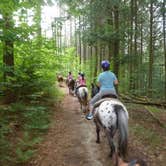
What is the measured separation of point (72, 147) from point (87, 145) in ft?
1.53

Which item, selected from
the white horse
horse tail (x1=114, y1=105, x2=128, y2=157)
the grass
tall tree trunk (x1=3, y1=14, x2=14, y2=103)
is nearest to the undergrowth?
tall tree trunk (x1=3, y1=14, x2=14, y2=103)

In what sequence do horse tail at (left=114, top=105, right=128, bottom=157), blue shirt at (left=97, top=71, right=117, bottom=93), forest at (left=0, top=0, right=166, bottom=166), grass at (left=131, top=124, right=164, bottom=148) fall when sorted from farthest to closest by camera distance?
grass at (left=131, top=124, right=164, bottom=148), forest at (left=0, top=0, right=166, bottom=166), blue shirt at (left=97, top=71, right=117, bottom=93), horse tail at (left=114, top=105, right=128, bottom=157)

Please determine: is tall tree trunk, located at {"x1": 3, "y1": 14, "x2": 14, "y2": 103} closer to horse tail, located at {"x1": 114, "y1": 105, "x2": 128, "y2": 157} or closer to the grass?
horse tail, located at {"x1": 114, "y1": 105, "x2": 128, "y2": 157}

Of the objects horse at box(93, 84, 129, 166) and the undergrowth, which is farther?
the undergrowth

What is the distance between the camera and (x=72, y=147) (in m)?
6.73

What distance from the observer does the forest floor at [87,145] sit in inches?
229

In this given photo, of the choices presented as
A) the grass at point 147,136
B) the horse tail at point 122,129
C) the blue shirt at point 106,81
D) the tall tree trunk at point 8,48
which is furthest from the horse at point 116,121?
the tall tree trunk at point 8,48

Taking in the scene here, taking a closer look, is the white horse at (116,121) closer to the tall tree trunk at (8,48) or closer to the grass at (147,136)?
the grass at (147,136)

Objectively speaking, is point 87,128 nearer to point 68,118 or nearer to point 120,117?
point 68,118

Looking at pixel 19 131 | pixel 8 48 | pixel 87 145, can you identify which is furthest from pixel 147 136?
pixel 8 48

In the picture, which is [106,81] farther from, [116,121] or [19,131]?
[19,131]

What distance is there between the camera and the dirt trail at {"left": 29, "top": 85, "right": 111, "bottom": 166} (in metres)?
5.79

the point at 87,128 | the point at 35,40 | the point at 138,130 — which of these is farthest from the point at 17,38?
the point at 138,130

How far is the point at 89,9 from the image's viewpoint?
1360 centimetres
